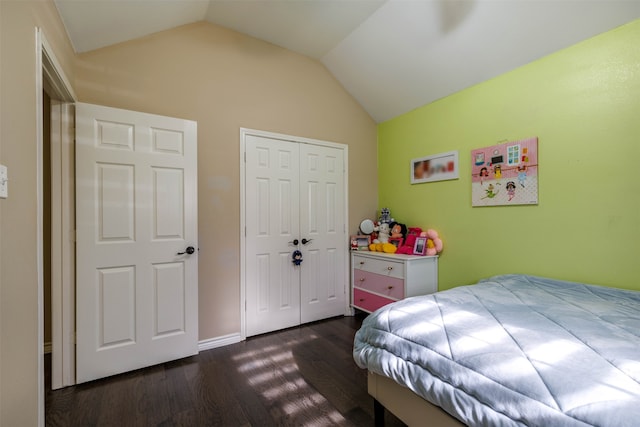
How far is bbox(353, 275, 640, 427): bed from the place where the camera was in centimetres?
82

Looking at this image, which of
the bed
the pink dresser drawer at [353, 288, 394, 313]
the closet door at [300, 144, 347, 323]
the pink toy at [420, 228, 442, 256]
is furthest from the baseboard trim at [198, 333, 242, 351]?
the pink toy at [420, 228, 442, 256]

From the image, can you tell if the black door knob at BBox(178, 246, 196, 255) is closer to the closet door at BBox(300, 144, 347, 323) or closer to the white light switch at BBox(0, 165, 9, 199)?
the closet door at BBox(300, 144, 347, 323)

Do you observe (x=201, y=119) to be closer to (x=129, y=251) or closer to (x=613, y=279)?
(x=129, y=251)

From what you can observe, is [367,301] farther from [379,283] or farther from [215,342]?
[215,342]

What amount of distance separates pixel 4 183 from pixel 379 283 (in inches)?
108

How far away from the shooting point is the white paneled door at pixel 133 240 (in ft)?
6.56

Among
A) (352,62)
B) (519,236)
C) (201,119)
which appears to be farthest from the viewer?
(352,62)

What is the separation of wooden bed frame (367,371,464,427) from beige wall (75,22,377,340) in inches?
62.3

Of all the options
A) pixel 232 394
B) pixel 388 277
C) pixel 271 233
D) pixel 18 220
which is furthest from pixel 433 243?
pixel 18 220

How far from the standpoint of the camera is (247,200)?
2.72 m

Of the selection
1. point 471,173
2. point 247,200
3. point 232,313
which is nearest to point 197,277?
point 232,313

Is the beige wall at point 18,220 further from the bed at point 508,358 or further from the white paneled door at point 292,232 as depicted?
the white paneled door at point 292,232

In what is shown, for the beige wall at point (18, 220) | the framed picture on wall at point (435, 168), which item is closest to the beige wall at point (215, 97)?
the beige wall at point (18, 220)

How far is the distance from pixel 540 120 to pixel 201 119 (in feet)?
9.17
